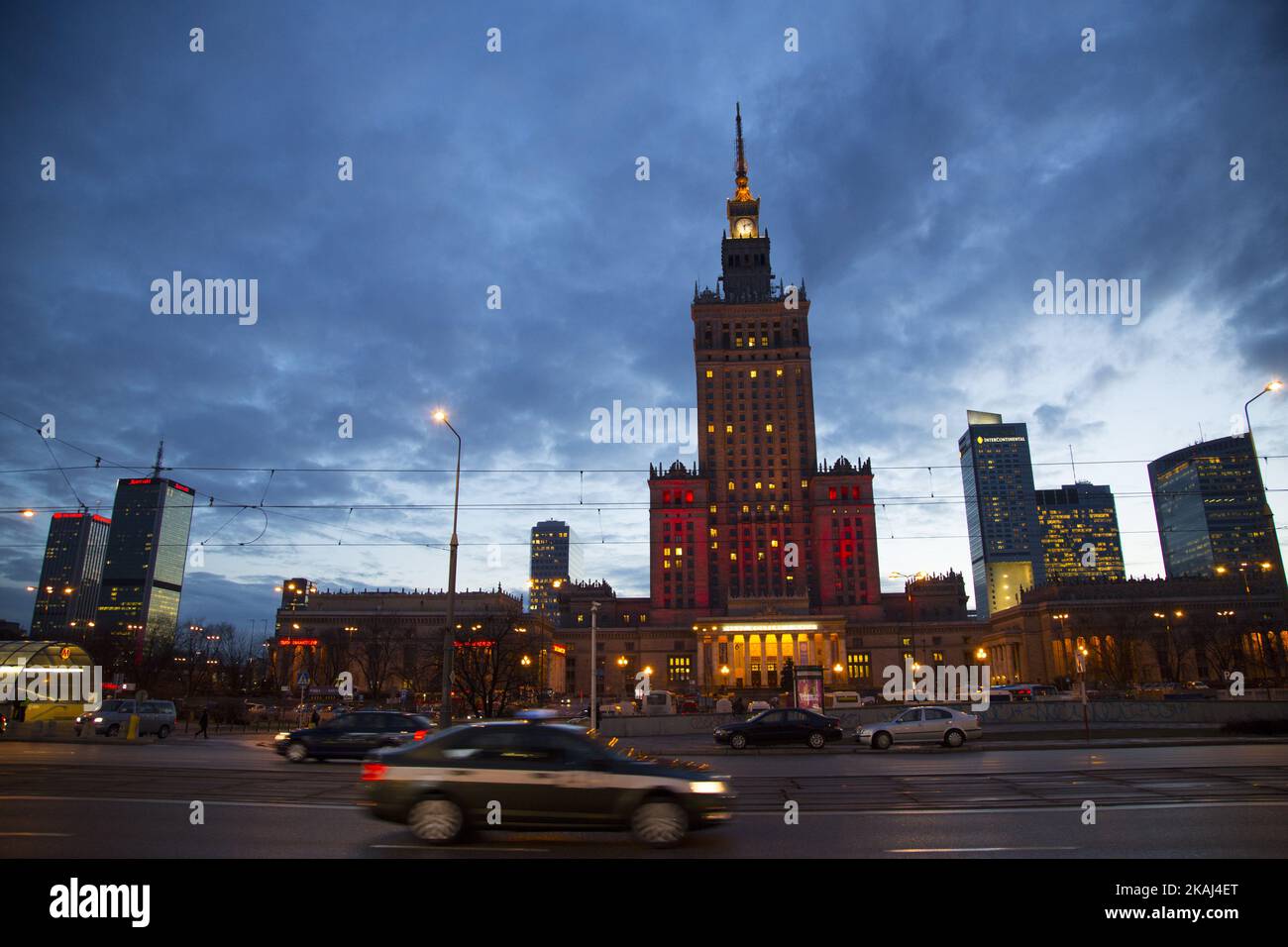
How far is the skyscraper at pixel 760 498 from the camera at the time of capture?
13888 cm

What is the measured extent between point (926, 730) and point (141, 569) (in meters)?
172

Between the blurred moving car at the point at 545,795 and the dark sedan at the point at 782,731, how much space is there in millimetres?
20778

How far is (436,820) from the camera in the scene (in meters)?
9.90

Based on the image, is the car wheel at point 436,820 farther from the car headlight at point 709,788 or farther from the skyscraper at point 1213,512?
the skyscraper at point 1213,512

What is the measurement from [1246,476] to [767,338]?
91.6 meters

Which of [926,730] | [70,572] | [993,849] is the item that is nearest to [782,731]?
[926,730]

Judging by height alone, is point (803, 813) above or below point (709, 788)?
below

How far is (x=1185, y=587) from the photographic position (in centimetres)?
11406

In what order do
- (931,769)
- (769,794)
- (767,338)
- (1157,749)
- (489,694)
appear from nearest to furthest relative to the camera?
(769,794)
(931,769)
(1157,749)
(489,694)
(767,338)

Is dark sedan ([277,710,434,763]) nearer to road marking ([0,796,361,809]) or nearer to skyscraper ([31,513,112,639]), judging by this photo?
road marking ([0,796,361,809])

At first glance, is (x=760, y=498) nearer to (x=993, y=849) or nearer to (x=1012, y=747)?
(x=1012, y=747)

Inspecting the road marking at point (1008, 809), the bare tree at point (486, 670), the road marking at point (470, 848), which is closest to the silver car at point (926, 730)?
the road marking at point (1008, 809)
